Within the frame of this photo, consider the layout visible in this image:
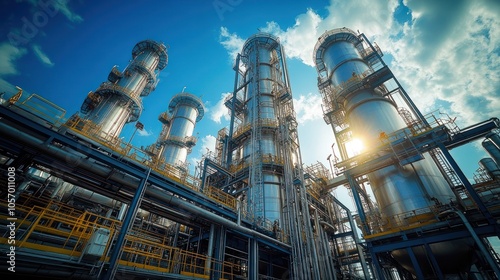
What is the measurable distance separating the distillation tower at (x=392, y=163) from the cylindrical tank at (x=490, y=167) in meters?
2.18

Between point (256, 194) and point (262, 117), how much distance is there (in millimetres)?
8939

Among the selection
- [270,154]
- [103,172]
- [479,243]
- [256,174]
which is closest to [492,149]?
[479,243]

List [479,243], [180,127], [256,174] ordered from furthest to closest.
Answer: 1. [180,127]
2. [256,174]
3. [479,243]

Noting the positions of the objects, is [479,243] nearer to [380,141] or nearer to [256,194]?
[380,141]

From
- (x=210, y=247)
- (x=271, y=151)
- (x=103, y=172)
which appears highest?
(x=271, y=151)

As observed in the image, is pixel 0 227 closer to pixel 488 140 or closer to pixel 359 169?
pixel 359 169

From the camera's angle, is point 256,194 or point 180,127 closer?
point 256,194

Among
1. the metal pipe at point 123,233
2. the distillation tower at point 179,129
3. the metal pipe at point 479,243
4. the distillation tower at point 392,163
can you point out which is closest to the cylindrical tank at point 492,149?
the distillation tower at point 392,163

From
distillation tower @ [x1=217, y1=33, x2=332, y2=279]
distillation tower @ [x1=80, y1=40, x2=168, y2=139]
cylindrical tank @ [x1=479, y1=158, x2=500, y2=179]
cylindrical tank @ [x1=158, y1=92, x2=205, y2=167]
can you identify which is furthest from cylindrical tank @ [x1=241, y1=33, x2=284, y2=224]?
cylindrical tank @ [x1=479, y1=158, x2=500, y2=179]

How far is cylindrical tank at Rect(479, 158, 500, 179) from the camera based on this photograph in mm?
14185

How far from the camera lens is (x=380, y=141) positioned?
1554 centimetres

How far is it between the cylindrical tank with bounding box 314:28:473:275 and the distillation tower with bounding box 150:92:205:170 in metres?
19.8

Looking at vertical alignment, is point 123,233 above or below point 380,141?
below

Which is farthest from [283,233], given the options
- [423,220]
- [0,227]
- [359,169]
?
[0,227]
